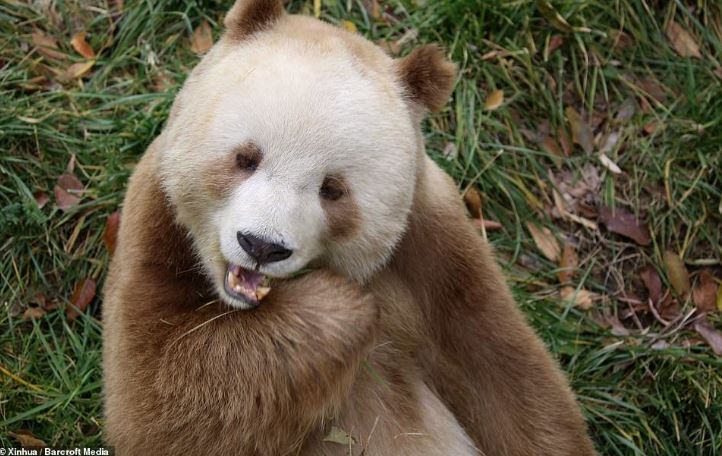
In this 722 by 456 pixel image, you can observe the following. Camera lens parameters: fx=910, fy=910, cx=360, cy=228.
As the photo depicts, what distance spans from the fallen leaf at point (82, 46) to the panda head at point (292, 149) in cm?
274

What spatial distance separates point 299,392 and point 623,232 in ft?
11.8

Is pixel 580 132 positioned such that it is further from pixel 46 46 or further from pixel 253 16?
pixel 46 46

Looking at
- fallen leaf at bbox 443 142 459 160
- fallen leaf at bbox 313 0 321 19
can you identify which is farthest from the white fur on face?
fallen leaf at bbox 313 0 321 19

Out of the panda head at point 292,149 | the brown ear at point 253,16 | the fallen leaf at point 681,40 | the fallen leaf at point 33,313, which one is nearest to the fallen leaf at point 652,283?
the fallen leaf at point 681,40

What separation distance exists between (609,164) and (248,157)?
397 cm

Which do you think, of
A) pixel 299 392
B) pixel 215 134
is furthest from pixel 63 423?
pixel 215 134

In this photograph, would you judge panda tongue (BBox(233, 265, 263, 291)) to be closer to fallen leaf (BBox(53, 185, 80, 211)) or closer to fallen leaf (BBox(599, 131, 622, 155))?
fallen leaf (BBox(53, 185, 80, 211))

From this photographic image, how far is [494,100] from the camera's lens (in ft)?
23.4

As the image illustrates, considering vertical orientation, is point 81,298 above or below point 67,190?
below

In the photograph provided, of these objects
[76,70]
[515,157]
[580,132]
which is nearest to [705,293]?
[580,132]

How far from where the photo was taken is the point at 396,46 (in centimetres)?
714

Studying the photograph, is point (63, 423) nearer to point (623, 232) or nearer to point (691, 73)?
point (623, 232)

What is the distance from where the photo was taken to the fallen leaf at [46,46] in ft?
22.9

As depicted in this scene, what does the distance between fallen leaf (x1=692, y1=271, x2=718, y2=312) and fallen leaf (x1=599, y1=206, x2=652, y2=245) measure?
1.59 feet
